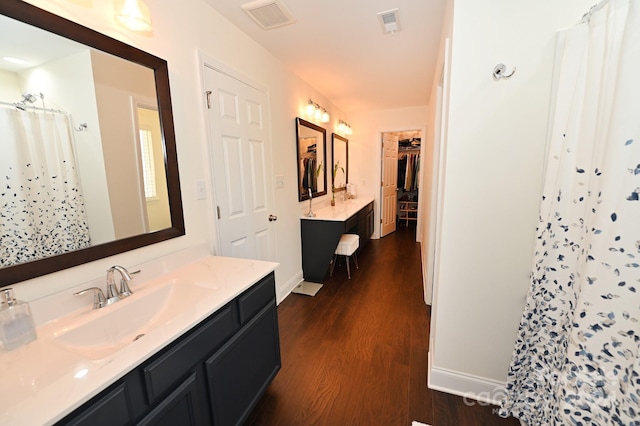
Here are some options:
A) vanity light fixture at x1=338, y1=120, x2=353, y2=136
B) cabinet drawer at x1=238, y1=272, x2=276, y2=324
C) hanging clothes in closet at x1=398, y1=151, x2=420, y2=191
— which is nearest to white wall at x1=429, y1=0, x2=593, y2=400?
cabinet drawer at x1=238, y1=272, x2=276, y2=324

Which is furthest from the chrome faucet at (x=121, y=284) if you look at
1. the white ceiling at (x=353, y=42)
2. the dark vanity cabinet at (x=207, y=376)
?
the white ceiling at (x=353, y=42)

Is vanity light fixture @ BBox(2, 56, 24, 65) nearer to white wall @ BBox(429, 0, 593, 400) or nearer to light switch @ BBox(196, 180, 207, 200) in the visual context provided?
light switch @ BBox(196, 180, 207, 200)

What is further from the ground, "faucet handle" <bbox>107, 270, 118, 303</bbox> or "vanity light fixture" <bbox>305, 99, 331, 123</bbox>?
"vanity light fixture" <bbox>305, 99, 331, 123</bbox>

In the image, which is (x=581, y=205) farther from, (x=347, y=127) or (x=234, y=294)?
(x=347, y=127)

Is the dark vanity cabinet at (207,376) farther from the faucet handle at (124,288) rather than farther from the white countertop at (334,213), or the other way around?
the white countertop at (334,213)

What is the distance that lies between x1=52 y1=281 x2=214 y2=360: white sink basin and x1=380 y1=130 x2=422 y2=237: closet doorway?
4.10 metres

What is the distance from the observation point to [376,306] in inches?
101

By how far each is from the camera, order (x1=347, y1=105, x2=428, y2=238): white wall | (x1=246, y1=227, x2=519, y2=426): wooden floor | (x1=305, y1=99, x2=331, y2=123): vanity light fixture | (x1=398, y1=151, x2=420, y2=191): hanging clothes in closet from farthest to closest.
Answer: (x1=398, y1=151, x2=420, y2=191): hanging clothes in closet < (x1=347, y1=105, x2=428, y2=238): white wall < (x1=305, y1=99, x2=331, y2=123): vanity light fixture < (x1=246, y1=227, x2=519, y2=426): wooden floor

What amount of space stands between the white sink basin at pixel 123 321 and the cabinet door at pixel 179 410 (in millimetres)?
237

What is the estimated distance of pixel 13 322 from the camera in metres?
0.86

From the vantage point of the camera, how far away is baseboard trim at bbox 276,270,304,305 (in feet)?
8.66

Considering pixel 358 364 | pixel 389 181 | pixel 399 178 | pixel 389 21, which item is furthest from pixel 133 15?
pixel 399 178

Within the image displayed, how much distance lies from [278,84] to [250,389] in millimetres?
2478

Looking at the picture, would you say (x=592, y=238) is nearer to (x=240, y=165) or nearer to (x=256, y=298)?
(x=256, y=298)
